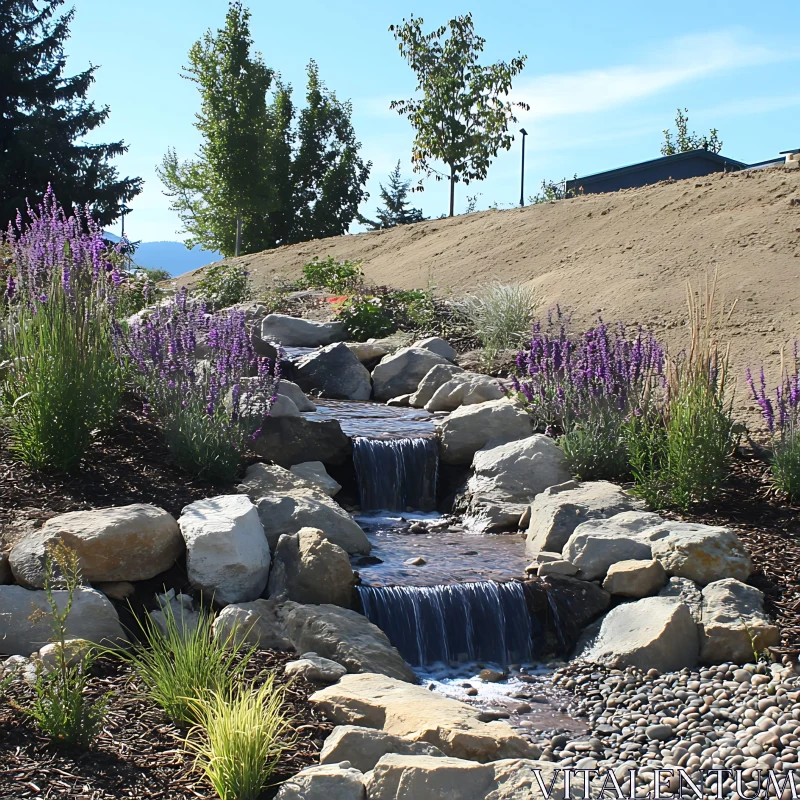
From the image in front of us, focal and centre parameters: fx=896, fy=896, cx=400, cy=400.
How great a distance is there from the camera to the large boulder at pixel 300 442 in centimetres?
747

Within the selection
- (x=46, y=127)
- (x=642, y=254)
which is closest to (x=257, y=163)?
(x=46, y=127)

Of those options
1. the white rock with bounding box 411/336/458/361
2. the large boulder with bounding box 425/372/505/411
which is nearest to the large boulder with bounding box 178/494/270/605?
the large boulder with bounding box 425/372/505/411

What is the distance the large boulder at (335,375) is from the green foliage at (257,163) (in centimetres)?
1617

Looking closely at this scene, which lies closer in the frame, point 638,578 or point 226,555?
point 226,555

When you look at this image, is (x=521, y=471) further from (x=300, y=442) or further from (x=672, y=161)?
(x=672, y=161)

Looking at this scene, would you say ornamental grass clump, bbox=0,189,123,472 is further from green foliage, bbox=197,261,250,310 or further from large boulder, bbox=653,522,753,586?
green foliage, bbox=197,261,250,310

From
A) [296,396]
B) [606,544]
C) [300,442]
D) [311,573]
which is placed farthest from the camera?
[296,396]

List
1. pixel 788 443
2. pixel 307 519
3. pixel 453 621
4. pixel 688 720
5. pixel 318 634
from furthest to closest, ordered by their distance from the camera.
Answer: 1. pixel 788 443
2. pixel 307 519
3. pixel 453 621
4. pixel 318 634
5. pixel 688 720

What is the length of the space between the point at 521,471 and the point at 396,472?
3.72 feet

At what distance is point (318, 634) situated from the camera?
4.55 meters

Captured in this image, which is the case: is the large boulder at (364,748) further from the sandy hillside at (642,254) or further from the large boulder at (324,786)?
the sandy hillside at (642,254)

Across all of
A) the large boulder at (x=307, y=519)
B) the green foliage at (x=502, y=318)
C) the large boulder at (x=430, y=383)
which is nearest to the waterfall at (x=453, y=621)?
the large boulder at (x=307, y=519)

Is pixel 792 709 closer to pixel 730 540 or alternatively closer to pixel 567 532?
pixel 730 540

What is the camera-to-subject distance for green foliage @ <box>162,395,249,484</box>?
623 centimetres
